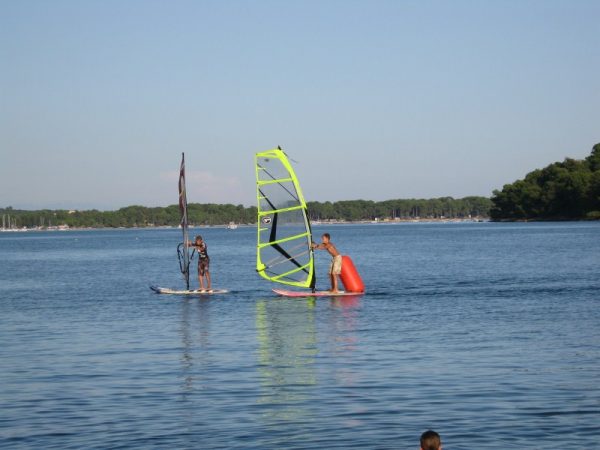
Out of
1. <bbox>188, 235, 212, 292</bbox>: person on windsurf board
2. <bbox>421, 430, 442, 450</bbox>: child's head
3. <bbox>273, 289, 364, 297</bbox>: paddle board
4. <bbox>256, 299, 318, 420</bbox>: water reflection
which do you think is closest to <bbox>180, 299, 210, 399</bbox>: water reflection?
<bbox>256, 299, 318, 420</bbox>: water reflection

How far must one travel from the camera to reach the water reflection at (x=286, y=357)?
15.9 metres

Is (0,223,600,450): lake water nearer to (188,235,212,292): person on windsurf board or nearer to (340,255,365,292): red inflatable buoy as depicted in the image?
(340,255,365,292): red inflatable buoy

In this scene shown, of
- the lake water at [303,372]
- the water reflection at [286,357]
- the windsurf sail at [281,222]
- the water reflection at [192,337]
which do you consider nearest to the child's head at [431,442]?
the lake water at [303,372]

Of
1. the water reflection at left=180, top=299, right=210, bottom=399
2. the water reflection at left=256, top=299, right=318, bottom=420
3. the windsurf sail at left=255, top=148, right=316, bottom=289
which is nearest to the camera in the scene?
the water reflection at left=256, top=299, right=318, bottom=420

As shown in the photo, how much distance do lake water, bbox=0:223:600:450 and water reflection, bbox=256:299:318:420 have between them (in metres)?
0.05

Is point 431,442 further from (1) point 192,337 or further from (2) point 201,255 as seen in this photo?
Answer: (2) point 201,255

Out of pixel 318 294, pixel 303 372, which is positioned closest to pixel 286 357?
pixel 303 372

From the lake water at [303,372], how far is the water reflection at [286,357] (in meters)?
0.05

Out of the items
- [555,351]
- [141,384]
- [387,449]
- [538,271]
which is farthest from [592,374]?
[538,271]

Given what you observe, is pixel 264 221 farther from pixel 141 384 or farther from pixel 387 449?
pixel 387 449

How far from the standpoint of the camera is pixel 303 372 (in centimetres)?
1883

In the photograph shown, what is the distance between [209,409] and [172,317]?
46.7 feet

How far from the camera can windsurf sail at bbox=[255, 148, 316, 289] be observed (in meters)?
33.0

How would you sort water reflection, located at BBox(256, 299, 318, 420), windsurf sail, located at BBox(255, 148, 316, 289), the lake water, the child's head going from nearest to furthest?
the child's head
the lake water
water reflection, located at BBox(256, 299, 318, 420)
windsurf sail, located at BBox(255, 148, 316, 289)
